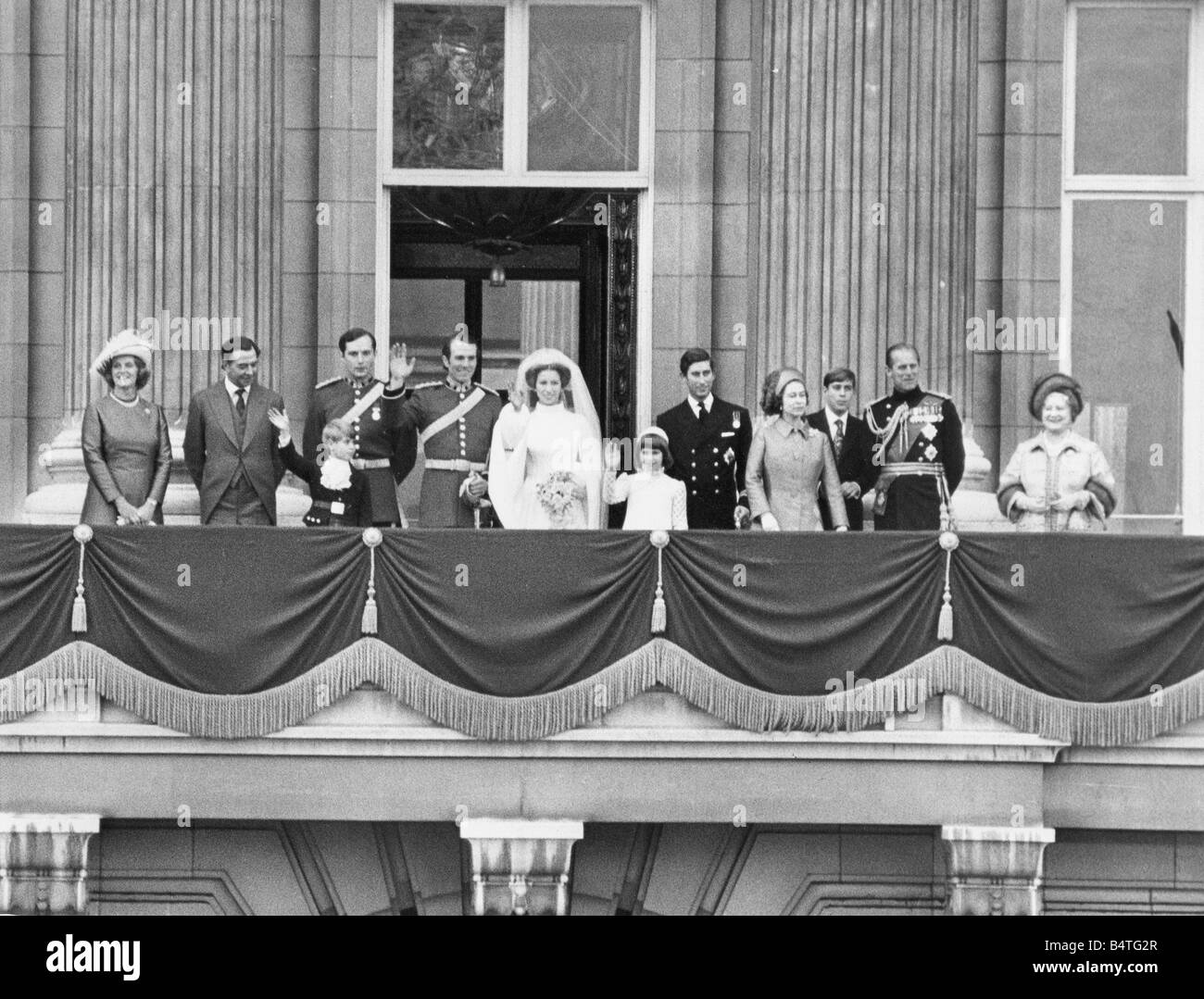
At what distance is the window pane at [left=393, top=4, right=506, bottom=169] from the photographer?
2330 centimetres

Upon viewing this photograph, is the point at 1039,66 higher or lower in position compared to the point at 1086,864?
higher

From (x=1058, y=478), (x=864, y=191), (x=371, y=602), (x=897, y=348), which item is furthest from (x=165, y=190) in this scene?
(x=1058, y=478)

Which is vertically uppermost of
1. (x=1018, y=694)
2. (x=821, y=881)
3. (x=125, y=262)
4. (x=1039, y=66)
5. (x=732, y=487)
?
(x=1039, y=66)

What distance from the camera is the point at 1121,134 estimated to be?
23516 millimetres

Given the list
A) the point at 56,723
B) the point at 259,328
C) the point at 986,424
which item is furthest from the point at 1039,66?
the point at 56,723

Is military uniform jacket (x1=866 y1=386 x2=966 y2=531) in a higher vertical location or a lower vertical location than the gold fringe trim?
higher

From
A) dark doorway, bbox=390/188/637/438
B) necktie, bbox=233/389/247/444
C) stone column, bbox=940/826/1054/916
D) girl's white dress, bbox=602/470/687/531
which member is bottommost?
stone column, bbox=940/826/1054/916

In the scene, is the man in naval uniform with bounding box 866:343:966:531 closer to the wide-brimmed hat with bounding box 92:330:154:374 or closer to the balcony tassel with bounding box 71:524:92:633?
the wide-brimmed hat with bounding box 92:330:154:374

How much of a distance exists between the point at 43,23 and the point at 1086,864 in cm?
1025

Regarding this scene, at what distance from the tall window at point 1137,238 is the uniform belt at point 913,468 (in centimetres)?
312

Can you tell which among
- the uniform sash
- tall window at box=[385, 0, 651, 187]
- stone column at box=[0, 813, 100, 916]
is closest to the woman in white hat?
the uniform sash

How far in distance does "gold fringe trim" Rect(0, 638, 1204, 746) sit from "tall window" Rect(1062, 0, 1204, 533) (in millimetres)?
4235

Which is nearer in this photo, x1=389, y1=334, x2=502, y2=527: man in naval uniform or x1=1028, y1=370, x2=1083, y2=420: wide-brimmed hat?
x1=1028, y1=370, x2=1083, y2=420: wide-brimmed hat

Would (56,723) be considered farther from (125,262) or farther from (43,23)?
(43,23)
